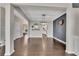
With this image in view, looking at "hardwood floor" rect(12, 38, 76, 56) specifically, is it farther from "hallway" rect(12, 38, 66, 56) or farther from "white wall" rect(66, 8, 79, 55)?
"white wall" rect(66, 8, 79, 55)

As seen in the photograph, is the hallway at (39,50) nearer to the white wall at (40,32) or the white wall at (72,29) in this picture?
the white wall at (72,29)

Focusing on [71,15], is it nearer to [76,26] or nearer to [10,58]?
[76,26]

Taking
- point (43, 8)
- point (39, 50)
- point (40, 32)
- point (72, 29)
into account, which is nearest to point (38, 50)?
point (39, 50)

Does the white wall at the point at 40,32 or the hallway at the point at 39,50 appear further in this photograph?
the white wall at the point at 40,32

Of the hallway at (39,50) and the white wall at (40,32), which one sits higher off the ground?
the white wall at (40,32)

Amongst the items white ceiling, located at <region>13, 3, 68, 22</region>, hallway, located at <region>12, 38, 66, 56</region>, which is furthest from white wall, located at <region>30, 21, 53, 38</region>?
hallway, located at <region>12, 38, 66, 56</region>

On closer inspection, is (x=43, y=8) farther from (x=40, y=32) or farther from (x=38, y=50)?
(x=40, y=32)

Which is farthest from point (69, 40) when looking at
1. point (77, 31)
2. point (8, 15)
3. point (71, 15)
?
point (8, 15)

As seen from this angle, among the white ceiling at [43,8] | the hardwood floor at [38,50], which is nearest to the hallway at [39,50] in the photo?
the hardwood floor at [38,50]

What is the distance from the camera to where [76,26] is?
497 centimetres

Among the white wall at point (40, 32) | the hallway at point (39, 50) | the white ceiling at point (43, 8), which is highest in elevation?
the white ceiling at point (43, 8)

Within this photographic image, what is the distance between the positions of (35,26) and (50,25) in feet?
7.61

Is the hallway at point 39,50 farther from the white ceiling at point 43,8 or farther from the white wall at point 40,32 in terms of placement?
the white wall at point 40,32

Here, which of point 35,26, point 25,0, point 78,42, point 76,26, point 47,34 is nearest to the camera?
point 25,0
